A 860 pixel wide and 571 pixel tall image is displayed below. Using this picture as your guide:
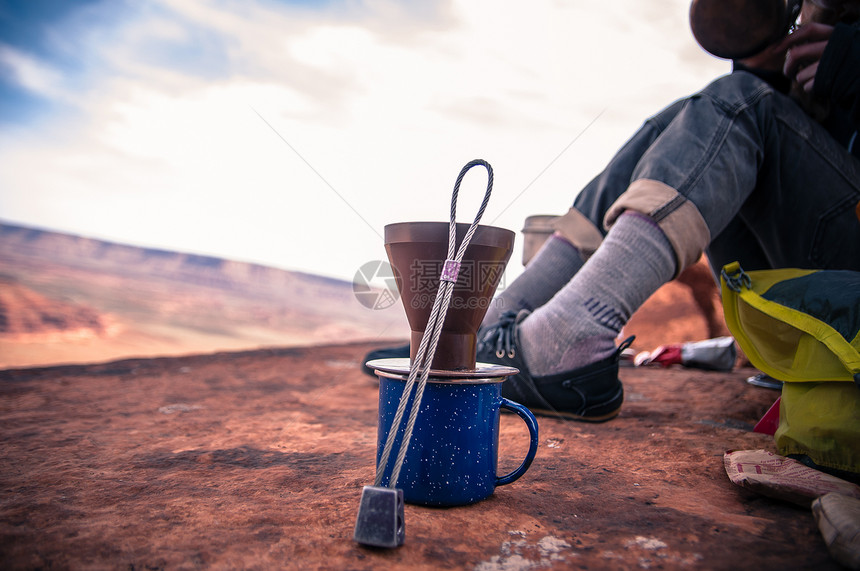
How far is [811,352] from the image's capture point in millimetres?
931

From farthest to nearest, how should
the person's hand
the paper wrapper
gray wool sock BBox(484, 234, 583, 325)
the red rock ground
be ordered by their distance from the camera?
gray wool sock BBox(484, 234, 583, 325) < the person's hand < the paper wrapper < the red rock ground

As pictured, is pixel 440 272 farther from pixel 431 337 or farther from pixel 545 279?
pixel 545 279

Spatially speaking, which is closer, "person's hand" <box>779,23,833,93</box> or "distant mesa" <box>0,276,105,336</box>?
"person's hand" <box>779,23,833,93</box>

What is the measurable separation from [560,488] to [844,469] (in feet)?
1.48

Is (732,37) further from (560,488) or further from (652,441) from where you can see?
(560,488)

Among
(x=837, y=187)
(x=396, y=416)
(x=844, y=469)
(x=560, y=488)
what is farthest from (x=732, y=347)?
(x=396, y=416)

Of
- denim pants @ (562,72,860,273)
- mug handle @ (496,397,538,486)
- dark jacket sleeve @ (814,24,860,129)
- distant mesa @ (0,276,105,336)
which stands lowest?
distant mesa @ (0,276,105,336)

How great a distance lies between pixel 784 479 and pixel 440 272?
25.0 inches

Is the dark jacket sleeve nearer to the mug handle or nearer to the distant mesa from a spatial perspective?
the mug handle

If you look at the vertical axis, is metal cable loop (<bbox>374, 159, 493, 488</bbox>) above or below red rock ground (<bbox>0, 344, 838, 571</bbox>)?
above

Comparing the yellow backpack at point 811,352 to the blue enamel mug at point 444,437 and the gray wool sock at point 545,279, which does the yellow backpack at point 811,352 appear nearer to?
the blue enamel mug at point 444,437

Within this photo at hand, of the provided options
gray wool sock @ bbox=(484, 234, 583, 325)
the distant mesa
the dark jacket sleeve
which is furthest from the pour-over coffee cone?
the distant mesa

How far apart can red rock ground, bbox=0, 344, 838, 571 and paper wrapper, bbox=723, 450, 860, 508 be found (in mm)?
28

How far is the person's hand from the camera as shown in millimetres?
1395
